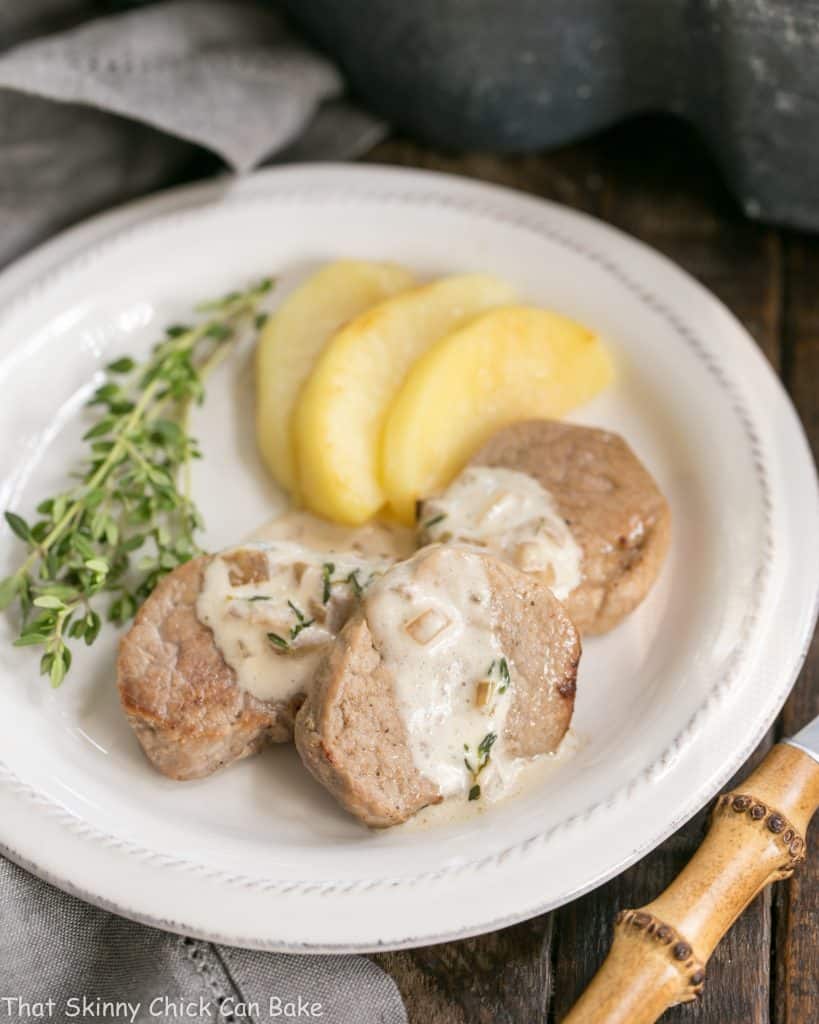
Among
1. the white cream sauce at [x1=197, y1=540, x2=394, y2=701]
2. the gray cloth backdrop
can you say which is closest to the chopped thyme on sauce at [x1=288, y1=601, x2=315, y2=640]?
the white cream sauce at [x1=197, y1=540, x2=394, y2=701]

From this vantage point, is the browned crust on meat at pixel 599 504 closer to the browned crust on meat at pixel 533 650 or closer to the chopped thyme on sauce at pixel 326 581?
the browned crust on meat at pixel 533 650

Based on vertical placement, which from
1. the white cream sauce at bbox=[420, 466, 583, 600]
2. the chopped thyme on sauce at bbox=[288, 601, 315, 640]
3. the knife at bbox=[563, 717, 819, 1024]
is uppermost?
the white cream sauce at bbox=[420, 466, 583, 600]

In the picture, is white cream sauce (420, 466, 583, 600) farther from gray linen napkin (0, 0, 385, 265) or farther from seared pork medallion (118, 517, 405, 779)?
gray linen napkin (0, 0, 385, 265)

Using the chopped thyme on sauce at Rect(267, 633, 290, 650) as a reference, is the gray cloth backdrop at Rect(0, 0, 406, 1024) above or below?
above

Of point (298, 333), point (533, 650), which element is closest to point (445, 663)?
point (533, 650)

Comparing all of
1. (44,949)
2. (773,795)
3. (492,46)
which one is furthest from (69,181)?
(773,795)

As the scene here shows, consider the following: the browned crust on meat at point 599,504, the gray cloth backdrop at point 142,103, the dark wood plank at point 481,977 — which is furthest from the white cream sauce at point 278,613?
the gray cloth backdrop at point 142,103

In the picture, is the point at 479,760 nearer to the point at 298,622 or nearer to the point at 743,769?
the point at 298,622
